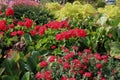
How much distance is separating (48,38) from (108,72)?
5.04 ft

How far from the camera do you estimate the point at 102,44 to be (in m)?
6.02

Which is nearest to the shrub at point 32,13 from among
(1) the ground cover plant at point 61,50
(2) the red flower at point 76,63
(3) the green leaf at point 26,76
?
(1) the ground cover plant at point 61,50

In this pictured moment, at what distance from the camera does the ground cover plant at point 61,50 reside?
4.88m

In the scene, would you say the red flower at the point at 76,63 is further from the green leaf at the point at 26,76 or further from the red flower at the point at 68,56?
the green leaf at the point at 26,76

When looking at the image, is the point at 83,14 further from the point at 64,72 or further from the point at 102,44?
the point at 64,72

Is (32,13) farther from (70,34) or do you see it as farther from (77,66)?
(77,66)

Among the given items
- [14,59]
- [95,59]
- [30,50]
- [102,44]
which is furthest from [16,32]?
[95,59]

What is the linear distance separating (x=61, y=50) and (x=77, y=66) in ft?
3.40

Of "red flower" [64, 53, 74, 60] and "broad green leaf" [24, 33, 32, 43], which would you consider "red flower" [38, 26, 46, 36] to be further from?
"red flower" [64, 53, 74, 60]

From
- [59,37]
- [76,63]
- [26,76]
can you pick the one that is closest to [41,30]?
[59,37]

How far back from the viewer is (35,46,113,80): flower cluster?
4793 millimetres

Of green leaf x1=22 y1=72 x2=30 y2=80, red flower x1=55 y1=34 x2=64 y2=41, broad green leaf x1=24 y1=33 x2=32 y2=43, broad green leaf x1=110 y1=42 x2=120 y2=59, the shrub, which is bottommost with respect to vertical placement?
the shrub

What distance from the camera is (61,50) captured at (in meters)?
5.81

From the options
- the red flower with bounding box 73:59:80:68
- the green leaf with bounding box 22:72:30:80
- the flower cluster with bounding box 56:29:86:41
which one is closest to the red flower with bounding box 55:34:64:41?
the flower cluster with bounding box 56:29:86:41
